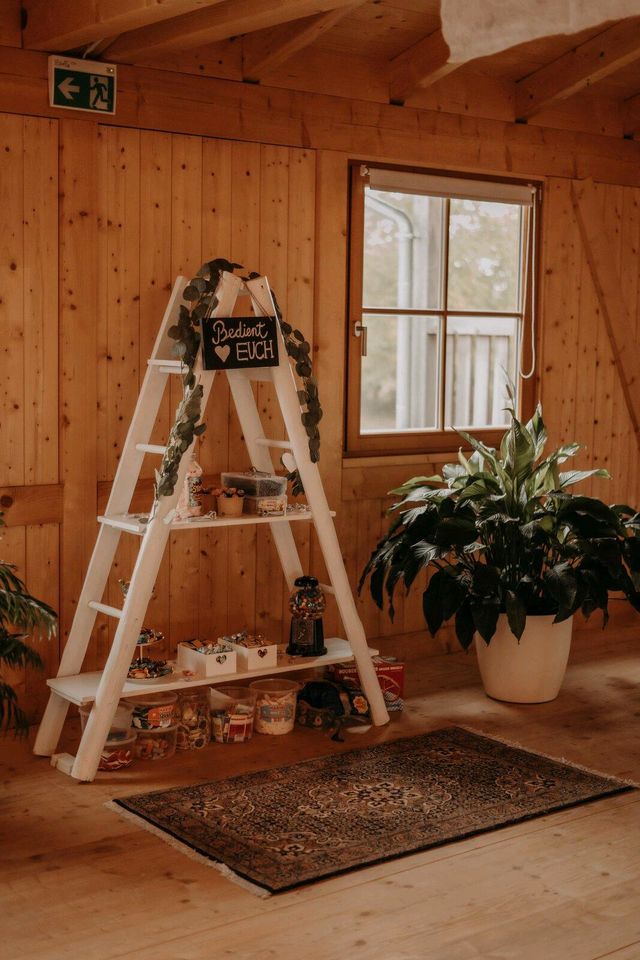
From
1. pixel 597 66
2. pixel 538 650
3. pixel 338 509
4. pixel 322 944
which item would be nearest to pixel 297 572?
pixel 338 509

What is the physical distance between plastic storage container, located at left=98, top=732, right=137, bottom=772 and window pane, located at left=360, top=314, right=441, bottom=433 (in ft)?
5.63

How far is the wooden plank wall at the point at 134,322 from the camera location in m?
3.51

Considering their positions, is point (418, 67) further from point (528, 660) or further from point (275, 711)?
point (275, 711)

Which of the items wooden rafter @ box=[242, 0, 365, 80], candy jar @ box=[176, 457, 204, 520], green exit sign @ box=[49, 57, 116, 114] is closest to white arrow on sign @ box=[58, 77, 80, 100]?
green exit sign @ box=[49, 57, 116, 114]

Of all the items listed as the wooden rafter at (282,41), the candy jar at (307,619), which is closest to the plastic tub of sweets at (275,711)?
the candy jar at (307,619)

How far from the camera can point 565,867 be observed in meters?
2.66

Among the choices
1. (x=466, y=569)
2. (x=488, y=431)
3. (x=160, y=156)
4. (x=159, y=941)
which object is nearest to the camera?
(x=159, y=941)

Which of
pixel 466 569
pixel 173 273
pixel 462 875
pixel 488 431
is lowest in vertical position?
pixel 462 875

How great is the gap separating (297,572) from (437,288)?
144 cm

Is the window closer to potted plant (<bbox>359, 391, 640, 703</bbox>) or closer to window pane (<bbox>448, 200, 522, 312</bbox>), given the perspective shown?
window pane (<bbox>448, 200, 522, 312</bbox>)

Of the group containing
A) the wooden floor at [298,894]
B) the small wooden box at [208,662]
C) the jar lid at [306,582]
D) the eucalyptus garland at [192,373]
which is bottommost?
the wooden floor at [298,894]

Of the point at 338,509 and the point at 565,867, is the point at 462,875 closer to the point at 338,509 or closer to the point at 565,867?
the point at 565,867

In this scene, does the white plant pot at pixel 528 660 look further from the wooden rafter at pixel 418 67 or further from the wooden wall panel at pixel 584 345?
the wooden rafter at pixel 418 67

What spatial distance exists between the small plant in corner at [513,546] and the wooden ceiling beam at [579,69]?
1467mm
